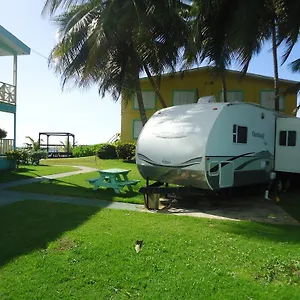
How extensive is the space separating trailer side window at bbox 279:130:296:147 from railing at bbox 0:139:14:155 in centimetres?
1280

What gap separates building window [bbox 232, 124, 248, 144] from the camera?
32.1 feet

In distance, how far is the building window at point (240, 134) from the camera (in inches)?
385

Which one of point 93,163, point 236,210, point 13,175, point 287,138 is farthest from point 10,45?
point 236,210

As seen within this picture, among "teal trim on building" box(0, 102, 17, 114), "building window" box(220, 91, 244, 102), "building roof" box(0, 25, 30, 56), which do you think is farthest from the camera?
"building window" box(220, 91, 244, 102)

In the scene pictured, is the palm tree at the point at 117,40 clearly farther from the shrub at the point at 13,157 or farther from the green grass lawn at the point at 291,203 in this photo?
the green grass lawn at the point at 291,203

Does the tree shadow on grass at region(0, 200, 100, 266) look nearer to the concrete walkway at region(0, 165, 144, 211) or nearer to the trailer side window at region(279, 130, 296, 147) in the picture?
the concrete walkway at region(0, 165, 144, 211)

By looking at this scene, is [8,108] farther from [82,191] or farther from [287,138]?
[287,138]

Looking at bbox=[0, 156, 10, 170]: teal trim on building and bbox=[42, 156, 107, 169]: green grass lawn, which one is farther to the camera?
bbox=[42, 156, 107, 169]: green grass lawn

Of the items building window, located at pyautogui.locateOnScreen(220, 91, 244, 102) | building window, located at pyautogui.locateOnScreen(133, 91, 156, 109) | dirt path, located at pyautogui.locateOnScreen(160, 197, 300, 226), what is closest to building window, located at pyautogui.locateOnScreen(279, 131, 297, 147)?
dirt path, located at pyautogui.locateOnScreen(160, 197, 300, 226)

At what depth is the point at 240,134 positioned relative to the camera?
32.8 feet

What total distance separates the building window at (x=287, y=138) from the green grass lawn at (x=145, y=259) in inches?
186

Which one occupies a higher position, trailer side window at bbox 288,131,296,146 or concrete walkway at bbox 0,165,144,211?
trailer side window at bbox 288,131,296,146

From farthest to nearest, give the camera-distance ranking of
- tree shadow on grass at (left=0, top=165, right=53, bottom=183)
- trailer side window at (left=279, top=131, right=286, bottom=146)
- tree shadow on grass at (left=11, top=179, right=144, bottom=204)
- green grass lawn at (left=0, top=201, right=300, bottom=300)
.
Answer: tree shadow on grass at (left=0, top=165, right=53, bottom=183)
trailer side window at (left=279, top=131, right=286, bottom=146)
tree shadow on grass at (left=11, top=179, right=144, bottom=204)
green grass lawn at (left=0, top=201, right=300, bottom=300)

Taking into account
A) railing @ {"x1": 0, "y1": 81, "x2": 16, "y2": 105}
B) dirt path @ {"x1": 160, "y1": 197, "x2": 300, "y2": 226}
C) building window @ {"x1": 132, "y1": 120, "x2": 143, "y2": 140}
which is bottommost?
dirt path @ {"x1": 160, "y1": 197, "x2": 300, "y2": 226}
